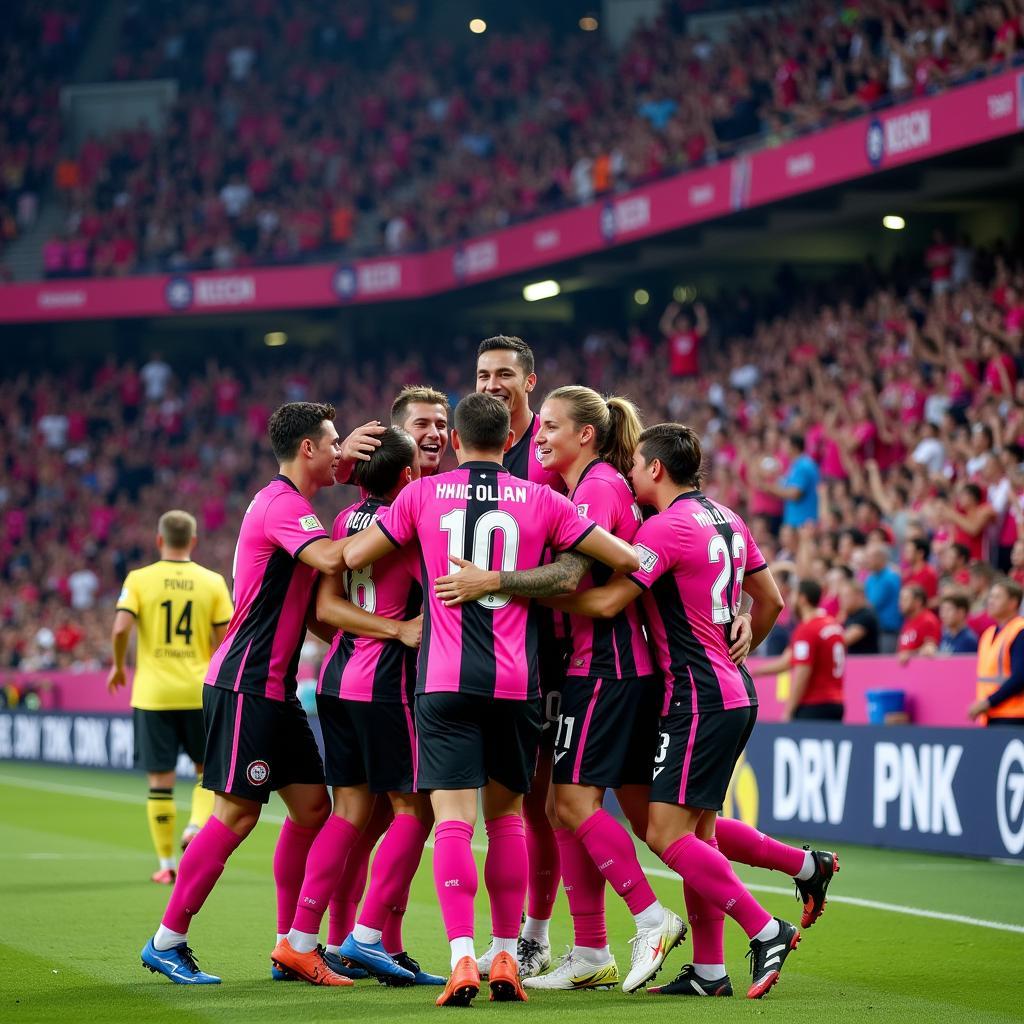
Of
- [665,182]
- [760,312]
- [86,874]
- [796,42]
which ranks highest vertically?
[796,42]

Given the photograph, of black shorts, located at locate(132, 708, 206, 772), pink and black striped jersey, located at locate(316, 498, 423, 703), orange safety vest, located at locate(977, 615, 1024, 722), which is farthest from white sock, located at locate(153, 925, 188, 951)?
orange safety vest, located at locate(977, 615, 1024, 722)

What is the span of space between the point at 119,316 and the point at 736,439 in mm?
16873

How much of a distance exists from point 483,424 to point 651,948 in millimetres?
2083

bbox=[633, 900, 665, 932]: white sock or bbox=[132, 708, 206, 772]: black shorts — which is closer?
bbox=[633, 900, 665, 932]: white sock

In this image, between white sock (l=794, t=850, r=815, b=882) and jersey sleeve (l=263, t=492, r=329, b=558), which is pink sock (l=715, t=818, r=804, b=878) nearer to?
white sock (l=794, t=850, r=815, b=882)

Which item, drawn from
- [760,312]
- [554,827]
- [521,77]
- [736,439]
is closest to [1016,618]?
[554,827]

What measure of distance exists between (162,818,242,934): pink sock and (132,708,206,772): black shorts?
160 inches

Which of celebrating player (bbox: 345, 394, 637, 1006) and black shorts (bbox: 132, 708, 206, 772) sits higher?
celebrating player (bbox: 345, 394, 637, 1006)

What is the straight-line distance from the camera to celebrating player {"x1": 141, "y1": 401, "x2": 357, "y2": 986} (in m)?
6.71

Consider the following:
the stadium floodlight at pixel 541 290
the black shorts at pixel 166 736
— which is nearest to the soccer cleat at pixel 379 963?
the black shorts at pixel 166 736

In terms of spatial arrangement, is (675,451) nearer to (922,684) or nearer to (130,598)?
(130,598)

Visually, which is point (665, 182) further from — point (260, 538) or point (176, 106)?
point (260, 538)

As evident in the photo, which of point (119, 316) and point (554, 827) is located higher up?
point (119, 316)

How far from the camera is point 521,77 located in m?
34.1
